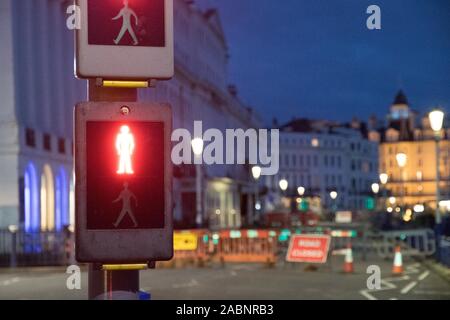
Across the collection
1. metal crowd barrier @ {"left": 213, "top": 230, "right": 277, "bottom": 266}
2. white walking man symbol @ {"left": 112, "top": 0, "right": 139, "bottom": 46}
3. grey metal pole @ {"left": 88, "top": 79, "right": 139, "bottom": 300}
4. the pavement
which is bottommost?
the pavement

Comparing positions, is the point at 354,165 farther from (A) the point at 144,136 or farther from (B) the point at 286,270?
(A) the point at 144,136

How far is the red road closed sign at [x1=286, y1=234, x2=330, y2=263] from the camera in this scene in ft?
83.7

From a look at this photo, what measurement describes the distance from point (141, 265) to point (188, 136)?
60640mm

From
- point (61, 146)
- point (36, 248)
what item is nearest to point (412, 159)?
point (61, 146)

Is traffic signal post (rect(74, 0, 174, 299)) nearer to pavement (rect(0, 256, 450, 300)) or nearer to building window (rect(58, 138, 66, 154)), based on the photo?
pavement (rect(0, 256, 450, 300))

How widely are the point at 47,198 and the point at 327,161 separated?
121895mm

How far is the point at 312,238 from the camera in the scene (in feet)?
85.1

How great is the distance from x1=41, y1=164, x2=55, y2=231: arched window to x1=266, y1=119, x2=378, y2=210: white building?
3747 inches

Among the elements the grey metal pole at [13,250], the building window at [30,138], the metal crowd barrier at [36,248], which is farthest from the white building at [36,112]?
the grey metal pole at [13,250]

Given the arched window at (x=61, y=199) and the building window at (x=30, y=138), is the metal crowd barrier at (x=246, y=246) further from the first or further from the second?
the arched window at (x=61, y=199)

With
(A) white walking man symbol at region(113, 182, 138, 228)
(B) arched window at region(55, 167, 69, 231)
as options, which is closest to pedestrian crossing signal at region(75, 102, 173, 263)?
(A) white walking man symbol at region(113, 182, 138, 228)

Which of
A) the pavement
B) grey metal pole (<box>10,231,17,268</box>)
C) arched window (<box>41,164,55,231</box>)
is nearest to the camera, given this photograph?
the pavement

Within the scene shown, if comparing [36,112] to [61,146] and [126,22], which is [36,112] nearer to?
[61,146]

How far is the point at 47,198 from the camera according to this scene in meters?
36.2
